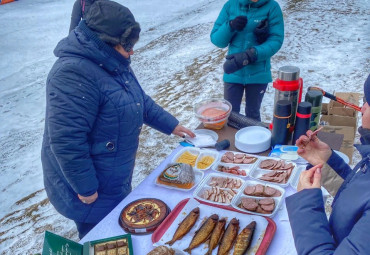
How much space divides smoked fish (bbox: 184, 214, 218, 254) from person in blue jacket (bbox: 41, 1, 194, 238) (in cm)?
79

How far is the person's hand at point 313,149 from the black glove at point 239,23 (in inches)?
76.2

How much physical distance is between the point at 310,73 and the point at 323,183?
5246 mm

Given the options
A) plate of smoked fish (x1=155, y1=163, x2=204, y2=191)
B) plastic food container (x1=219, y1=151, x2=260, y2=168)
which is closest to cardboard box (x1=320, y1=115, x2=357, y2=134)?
plastic food container (x1=219, y1=151, x2=260, y2=168)

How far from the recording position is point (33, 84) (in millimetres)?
7453

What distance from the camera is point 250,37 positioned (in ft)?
12.6

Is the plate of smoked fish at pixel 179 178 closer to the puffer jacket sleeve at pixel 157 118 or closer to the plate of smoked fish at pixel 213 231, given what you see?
the plate of smoked fish at pixel 213 231

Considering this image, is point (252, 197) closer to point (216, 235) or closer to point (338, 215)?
point (216, 235)

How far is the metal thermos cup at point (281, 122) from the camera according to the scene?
2645mm

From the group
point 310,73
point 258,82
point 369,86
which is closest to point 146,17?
point 310,73

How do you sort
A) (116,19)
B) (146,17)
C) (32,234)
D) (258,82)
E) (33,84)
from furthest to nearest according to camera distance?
(146,17) → (33,84) → (258,82) → (32,234) → (116,19)

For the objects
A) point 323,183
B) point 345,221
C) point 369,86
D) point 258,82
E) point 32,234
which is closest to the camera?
point 345,221

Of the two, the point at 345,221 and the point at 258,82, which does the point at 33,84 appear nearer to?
the point at 258,82

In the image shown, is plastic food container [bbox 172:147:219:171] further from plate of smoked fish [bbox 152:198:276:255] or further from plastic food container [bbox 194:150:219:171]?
plate of smoked fish [bbox 152:198:276:255]

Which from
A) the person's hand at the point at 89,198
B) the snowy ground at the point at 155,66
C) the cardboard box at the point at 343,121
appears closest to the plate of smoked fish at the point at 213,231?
the person's hand at the point at 89,198
